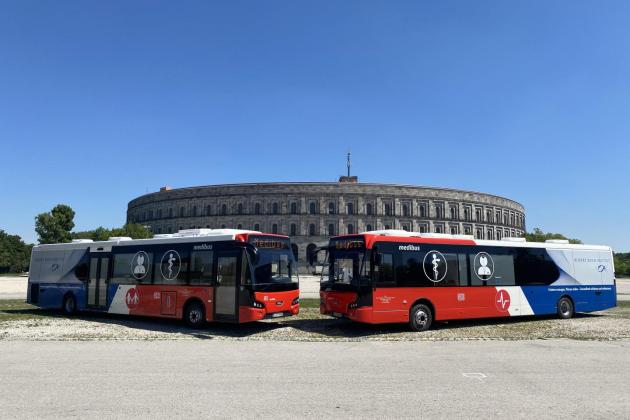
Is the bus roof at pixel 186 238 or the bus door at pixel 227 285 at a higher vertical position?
the bus roof at pixel 186 238

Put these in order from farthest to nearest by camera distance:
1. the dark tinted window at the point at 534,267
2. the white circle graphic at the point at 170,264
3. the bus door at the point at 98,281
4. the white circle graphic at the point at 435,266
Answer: the bus door at the point at 98,281
the dark tinted window at the point at 534,267
the white circle graphic at the point at 170,264
the white circle graphic at the point at 435,266

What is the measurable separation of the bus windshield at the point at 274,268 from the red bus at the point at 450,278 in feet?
2.88

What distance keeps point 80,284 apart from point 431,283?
1287cm

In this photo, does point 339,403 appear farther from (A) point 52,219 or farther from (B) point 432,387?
(A) point 52,219

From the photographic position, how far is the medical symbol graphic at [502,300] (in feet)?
49.4

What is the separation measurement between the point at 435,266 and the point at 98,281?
1200cm

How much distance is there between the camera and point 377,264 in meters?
13.0

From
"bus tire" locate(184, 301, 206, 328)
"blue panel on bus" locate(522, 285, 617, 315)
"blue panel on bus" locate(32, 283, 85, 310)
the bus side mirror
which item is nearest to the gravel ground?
"bus tire" locate(184, 301, 206, 328)

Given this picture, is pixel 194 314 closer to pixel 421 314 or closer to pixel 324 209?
pixel 421 314

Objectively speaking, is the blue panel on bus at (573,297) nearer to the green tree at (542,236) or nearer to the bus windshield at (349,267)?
A: the bus windshield at (349,267)

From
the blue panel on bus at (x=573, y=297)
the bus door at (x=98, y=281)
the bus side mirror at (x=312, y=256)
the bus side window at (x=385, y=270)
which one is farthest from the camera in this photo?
the bus door at (x=98, y=281)

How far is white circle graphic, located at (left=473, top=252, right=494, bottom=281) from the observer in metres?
14.8

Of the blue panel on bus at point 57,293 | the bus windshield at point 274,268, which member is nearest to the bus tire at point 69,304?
the blue panel on bus at point 57,293

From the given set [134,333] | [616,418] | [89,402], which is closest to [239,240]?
[134,333]
